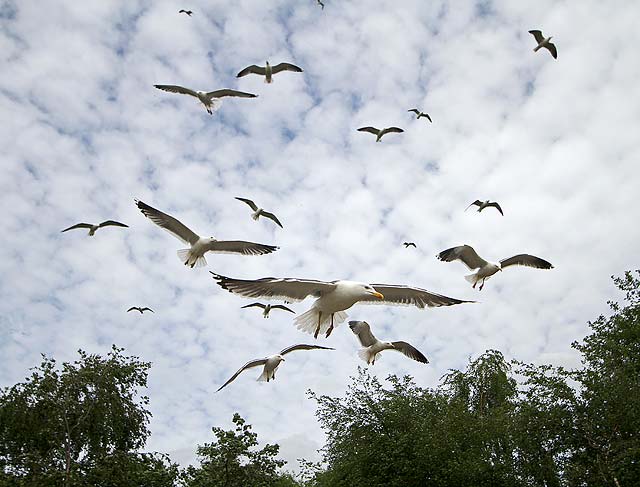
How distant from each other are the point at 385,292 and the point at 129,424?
67.9ft

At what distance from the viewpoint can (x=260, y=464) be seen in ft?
56.4

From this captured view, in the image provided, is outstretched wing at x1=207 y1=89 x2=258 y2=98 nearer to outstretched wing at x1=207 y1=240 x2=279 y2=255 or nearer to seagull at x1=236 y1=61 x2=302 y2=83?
seagull at x1=236 y1=61 x2=302 y2=83

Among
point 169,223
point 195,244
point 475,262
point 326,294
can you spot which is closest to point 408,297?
point 326,294

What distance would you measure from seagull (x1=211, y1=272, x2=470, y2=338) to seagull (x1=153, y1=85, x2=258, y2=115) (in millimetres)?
8799

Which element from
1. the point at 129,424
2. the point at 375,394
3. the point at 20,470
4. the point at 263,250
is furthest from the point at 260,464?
the point at 129,424

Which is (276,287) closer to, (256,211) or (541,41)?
(256,211)

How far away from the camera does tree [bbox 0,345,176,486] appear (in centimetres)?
2084

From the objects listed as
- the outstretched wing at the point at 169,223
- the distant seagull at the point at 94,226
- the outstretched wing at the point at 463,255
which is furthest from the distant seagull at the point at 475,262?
the distant seagull at the point at 94,226

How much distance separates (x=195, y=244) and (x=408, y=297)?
6.51 meters

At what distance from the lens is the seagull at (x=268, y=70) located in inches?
681

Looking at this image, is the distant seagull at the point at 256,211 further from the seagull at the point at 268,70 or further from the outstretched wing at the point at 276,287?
the outstretched wing at the point at 276,287

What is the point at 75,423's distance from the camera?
25.0 meters

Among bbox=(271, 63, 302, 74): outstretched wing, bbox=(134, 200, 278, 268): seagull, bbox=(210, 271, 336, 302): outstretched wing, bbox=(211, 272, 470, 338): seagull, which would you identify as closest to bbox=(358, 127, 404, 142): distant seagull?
bbox=(271, 63, 302, 74): outstretched wing

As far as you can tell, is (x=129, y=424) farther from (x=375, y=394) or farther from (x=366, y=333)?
(x=366, y=333)
